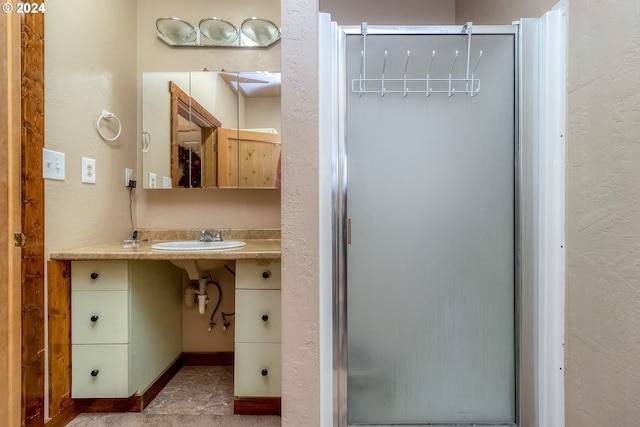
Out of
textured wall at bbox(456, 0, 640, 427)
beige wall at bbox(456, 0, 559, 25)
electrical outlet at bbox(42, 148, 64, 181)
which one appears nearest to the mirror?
electrical outlet at bbox(42, 148, 64, 181)

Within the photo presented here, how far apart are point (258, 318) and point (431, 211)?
92 centimetres

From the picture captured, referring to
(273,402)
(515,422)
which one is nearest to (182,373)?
(273,402)

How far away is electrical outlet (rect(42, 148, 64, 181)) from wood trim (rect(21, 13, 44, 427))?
0.03 metres

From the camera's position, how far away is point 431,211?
3.75 ft

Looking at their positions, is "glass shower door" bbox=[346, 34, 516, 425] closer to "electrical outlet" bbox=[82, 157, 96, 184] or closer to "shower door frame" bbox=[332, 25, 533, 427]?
"shower door frame" bbox=[332, 25, 533, 427]

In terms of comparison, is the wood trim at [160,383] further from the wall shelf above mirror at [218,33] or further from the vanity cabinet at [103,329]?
the wall shelf above mirror at [218,33]

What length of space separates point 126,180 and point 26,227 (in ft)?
2.27

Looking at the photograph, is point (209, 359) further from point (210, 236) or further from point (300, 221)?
point (300, 221)

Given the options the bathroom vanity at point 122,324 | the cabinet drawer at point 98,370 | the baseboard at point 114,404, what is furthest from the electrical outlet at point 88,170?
the baseboard at point 114,404

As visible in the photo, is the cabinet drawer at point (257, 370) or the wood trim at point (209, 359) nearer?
the cabinet drawer at point (257, 370)

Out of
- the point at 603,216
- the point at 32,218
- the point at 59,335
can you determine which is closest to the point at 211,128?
the point at 32,218

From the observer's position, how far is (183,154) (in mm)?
1805

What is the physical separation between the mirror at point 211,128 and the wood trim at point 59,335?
2.38 ft

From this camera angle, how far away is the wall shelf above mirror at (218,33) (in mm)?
1799
